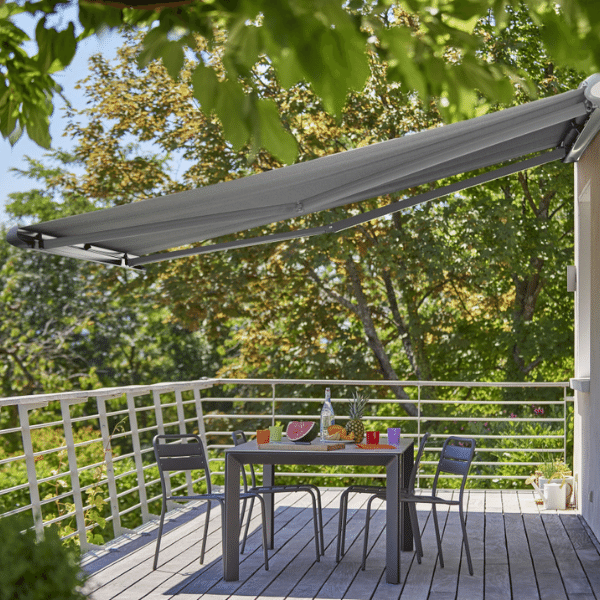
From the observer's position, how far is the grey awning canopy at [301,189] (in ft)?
13.4

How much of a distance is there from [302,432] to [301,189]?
150cm

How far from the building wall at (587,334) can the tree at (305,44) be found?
3.78 meters

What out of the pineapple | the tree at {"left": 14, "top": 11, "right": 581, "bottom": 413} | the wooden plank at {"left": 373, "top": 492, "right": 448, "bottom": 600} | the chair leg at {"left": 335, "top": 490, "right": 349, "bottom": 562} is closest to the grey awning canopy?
the pineapple

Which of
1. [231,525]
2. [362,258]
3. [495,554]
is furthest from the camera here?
[362,258]

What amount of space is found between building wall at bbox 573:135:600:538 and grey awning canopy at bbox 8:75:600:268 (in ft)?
2.98

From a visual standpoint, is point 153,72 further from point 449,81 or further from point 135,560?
point 449,81

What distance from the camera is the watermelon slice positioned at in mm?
4832

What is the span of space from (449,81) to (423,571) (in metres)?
3.45

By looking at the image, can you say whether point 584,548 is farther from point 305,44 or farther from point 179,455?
point 305,44

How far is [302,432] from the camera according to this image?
487cm

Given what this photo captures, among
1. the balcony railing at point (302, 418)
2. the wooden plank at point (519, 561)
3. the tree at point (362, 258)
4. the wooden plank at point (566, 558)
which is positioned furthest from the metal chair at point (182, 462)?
the tree at point (362, 258)

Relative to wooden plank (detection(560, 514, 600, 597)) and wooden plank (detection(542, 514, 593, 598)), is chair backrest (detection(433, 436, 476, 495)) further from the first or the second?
wooden plank (detection(560, 514, 600, 597))

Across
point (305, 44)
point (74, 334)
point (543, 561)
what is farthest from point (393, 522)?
point (74, 334)

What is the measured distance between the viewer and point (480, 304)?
38.2 ft
